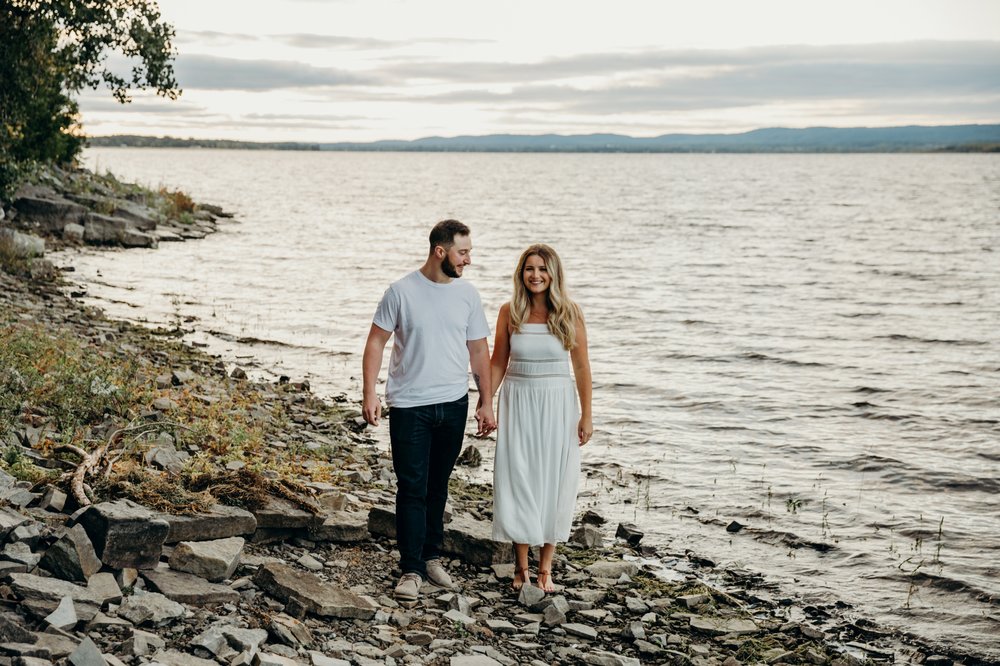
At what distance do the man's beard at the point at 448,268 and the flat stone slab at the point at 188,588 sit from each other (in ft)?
8.90

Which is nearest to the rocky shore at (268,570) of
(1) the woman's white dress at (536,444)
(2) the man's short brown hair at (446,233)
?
(1) the woman's white dress at (536,444)

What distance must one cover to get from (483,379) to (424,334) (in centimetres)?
69

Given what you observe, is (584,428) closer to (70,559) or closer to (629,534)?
(629,534)

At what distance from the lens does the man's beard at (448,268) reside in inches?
284

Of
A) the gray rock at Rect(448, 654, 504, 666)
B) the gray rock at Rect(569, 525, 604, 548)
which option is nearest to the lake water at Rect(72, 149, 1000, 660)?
the gray rock at Rect(569, 525, 604, 548)

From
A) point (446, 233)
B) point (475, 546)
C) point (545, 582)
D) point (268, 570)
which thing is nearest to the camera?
point (268, 570)

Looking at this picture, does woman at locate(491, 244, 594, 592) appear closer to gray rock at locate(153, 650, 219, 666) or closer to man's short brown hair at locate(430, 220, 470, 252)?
man's short brown hair at locate(430, 220, 470, 252)

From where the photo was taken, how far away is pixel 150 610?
6020 mm

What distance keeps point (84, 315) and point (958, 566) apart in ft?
53.8

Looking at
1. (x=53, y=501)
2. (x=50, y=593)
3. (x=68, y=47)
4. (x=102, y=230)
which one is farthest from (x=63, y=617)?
(x=102, y=230)

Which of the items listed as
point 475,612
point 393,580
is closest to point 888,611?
point 475,612

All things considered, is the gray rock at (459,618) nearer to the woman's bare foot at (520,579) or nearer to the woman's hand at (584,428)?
the woman's bare foot at (520,579)

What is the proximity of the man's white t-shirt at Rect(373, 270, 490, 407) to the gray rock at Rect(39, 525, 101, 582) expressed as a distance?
2299 millimetres

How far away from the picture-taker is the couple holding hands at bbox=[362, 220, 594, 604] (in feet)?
24.0
